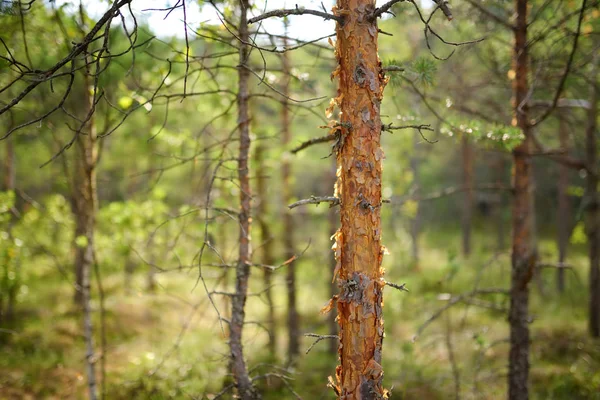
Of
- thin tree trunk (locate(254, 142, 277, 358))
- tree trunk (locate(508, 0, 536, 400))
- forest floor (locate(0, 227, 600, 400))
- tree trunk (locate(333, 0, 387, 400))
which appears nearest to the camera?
tree trunk (locate(333, 0, 387, 400))

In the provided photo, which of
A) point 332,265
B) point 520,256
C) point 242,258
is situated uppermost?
point 242,258

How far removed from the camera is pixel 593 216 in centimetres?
803

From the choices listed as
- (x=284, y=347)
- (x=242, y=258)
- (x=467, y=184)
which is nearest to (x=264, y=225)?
(x=284, y=347)

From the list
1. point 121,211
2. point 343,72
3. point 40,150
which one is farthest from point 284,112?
point 40,150

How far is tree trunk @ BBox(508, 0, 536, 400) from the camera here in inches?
203

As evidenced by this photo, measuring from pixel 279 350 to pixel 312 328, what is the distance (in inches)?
53.0

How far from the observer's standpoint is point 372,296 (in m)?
2.95

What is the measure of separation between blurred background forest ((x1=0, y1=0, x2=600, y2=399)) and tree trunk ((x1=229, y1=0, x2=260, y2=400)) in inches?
3.7

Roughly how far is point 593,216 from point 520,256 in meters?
3.90

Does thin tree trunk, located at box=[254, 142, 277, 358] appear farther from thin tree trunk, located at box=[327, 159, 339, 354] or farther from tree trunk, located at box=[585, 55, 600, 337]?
tree trunk, located at box=[585, 55, 600, 337]

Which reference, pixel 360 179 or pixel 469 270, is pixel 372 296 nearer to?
pixel 360 179

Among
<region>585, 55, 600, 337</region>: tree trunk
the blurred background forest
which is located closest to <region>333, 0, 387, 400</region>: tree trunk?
the blurred background forest

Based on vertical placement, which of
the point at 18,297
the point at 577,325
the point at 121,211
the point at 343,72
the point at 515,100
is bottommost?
the point at 577,325

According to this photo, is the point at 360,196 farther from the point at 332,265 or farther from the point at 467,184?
the point at 467,184
